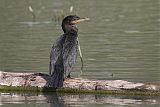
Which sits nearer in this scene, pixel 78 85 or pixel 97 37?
pixel 78 85

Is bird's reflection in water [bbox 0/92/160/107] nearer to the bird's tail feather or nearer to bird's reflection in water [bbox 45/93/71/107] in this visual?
bird's reflection in water [bbox 45/93/71/107]

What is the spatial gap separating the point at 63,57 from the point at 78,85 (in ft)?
2.20

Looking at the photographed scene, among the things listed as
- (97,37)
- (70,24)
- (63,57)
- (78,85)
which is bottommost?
(97,37)

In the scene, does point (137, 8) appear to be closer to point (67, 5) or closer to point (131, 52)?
point (67, 5)

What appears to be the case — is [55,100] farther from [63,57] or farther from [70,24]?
[70,24]

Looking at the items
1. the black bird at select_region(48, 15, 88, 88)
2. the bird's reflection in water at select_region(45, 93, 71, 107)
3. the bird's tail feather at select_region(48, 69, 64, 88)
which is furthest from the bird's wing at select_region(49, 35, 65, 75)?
the bird's reflection in water at select_region(45, 93, 71, 107)

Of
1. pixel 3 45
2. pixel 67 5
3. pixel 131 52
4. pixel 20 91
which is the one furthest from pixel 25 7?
pixel 20 91

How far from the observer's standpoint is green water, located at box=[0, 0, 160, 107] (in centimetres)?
1645

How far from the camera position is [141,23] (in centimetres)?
2538

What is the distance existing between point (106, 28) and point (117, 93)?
1135 centimetres

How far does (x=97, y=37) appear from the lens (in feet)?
72.3

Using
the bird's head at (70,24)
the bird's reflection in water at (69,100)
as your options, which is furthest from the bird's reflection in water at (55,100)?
A: the bird's head at (70,24)

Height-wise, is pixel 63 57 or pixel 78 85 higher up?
pixel 63 57

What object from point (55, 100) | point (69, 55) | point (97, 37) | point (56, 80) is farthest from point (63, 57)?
point (97, 37)
